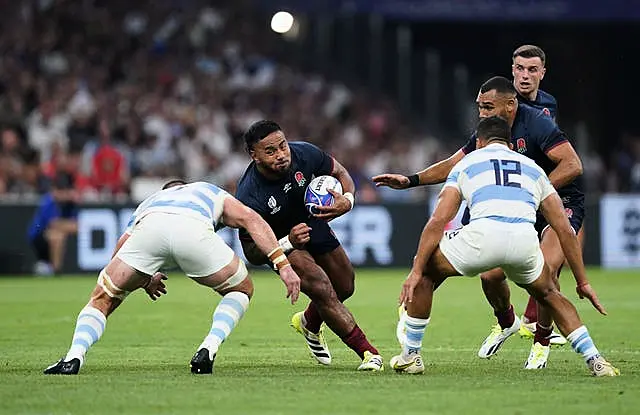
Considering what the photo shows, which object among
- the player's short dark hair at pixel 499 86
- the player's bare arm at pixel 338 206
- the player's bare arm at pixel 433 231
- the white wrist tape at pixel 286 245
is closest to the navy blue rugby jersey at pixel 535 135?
the player's short dark hair at pixel 499 86

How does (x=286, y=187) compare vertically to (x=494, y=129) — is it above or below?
below

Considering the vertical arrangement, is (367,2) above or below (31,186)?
above

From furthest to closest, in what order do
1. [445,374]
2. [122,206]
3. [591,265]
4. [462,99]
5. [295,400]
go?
[462,99]
[591,265]
[122,206]
[445,374]
[295,400]

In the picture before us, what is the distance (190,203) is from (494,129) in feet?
7.44

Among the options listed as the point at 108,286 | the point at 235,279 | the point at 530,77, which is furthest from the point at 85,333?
the point at 530,77

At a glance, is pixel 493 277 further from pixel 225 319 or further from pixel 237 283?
pixel 225 319

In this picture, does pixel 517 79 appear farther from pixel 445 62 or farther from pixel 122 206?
pixel 445 62

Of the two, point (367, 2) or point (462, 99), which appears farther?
point (462, 99)

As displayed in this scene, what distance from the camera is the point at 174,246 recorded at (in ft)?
32.9

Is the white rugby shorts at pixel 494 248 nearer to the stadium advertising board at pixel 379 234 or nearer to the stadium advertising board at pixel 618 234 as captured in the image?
the stadium advertising board at pixel 379 234

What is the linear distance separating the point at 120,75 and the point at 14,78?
97.0 inches

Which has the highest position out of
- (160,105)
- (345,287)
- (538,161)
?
(538,161)

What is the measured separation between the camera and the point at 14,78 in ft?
86.4

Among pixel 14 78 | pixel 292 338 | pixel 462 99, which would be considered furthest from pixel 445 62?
pixel 292 338
